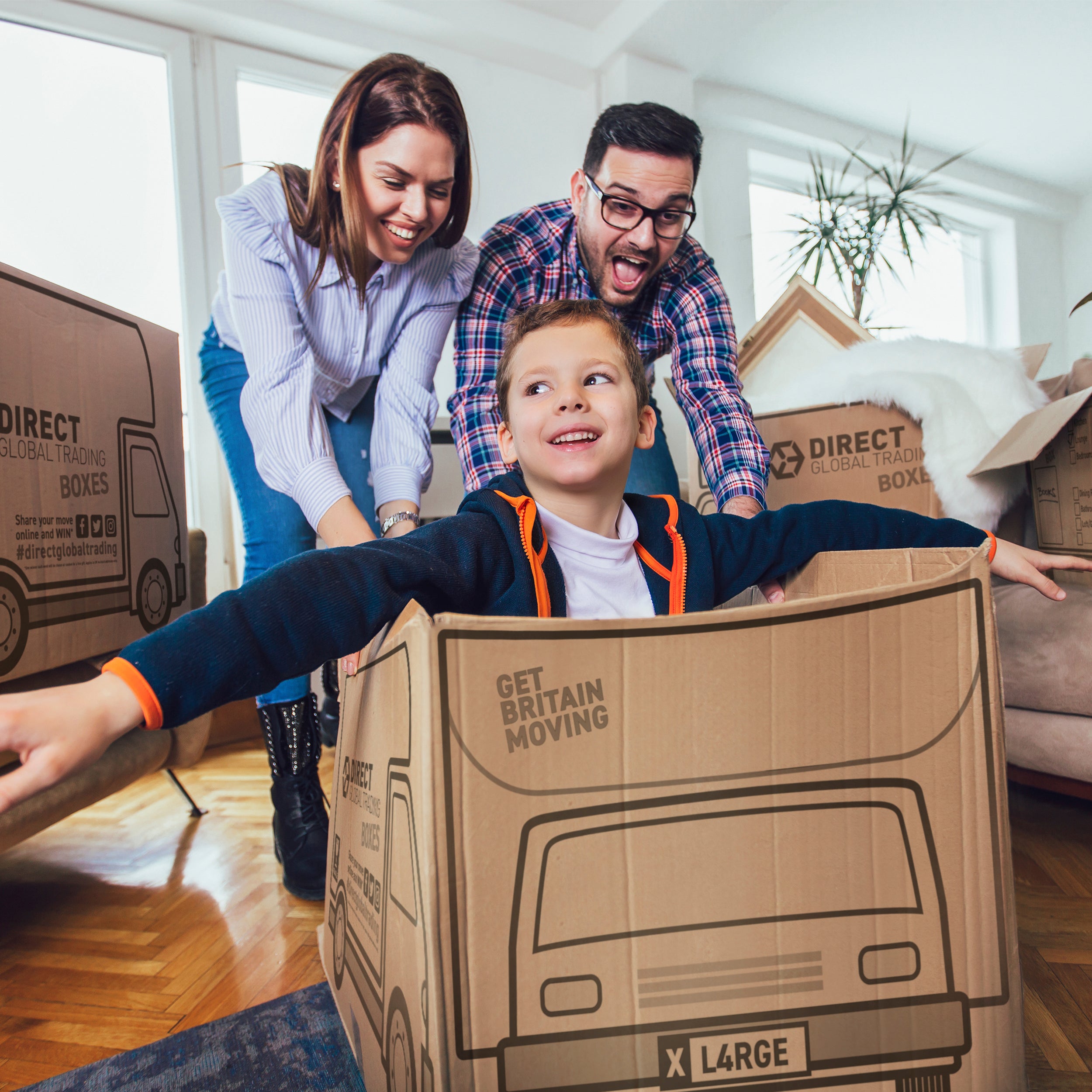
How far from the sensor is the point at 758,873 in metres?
0.48

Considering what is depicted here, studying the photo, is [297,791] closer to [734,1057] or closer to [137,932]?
[137,932]

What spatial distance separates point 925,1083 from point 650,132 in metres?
1.16

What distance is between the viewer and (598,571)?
87 centimetres

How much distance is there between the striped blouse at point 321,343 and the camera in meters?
1.03

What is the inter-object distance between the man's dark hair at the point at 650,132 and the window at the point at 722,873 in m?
1.00

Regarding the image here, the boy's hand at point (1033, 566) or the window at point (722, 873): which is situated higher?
the boy's hand at point (1033, 566)

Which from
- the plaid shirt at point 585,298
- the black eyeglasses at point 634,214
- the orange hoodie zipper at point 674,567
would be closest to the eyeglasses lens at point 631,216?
the black eyeglasses at point 634,214

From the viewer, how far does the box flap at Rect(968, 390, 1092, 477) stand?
1096 millimetres

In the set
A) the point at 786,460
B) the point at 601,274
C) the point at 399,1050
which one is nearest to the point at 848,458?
the point at 786,460

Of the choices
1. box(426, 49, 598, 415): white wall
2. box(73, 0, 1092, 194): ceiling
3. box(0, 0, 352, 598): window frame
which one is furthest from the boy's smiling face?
box(73, 0, 1092, 194): ceiling

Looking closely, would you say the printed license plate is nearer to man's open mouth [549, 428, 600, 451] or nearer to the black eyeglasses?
man's open mouth [549, 428, 600, 451]

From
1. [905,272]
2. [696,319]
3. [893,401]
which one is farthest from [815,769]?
[905,272]

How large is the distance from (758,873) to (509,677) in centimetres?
20

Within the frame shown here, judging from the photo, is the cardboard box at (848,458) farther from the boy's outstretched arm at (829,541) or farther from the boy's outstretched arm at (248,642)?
the boy's outstretched arm at (248,642)
